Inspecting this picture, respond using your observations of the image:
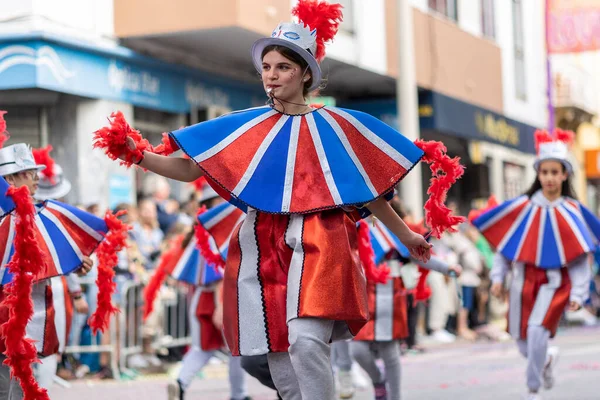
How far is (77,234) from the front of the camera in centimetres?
637

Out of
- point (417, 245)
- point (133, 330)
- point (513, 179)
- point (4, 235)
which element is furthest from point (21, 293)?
point (513, 179)

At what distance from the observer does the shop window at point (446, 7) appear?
2156 cm

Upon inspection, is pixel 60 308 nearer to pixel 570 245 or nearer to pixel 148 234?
pixel 570 245

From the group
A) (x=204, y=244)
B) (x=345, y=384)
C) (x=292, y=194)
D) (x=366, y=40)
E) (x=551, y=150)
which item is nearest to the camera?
(x=292, y=194)

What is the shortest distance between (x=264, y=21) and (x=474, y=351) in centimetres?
464

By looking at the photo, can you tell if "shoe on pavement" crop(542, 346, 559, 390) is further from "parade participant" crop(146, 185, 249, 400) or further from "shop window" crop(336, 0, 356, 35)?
"shop window" crop(336, 0, 356, 35)

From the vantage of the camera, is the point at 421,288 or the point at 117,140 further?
the point at 421,288

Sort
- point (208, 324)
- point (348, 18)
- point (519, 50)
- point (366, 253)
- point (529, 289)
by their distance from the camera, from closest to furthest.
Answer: point (366, 253), point (529, 289), point (208, 324), point (348, 18), point (519, 50)

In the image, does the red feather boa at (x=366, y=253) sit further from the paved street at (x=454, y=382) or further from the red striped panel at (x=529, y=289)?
the paved street at (x=454, y=382)

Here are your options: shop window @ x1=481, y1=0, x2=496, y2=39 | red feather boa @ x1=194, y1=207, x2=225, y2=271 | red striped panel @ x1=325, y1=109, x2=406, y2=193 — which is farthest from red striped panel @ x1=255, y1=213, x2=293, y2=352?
shop window @ x1=481, y1=0, x2=496, y2=39

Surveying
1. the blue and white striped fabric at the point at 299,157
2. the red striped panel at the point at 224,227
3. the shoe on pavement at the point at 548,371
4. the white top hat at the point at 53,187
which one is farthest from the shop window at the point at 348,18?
the blue and white striped fabric at the point at 299,157

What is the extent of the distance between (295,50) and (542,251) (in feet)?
12.8

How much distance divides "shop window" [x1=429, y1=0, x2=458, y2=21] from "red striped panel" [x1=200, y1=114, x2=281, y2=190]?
658 inches

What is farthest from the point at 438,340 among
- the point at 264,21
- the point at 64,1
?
the point at 64,1
